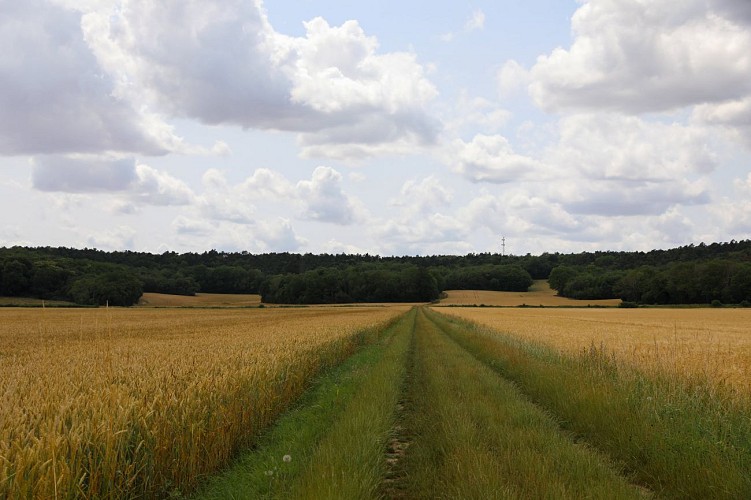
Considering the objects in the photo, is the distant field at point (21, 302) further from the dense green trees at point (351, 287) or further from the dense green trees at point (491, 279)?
the dense green trees at point (491, 279)

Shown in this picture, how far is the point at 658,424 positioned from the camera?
27.0ft

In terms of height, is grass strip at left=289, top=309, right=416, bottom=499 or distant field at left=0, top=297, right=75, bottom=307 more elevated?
grass strip at left=289, top=309, right=416, bottom=499

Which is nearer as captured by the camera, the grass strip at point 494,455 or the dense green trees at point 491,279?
the grass strip at point 494,455

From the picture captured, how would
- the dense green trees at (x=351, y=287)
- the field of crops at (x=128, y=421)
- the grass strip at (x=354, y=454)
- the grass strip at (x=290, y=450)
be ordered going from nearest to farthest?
the field of crops at (x=128, y=421) → the grass strip at (x=354, y=454) → the grass strip at (x=290, y=450) → the dense green trees at (x=351, y=287)

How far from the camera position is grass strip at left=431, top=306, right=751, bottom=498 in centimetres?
659

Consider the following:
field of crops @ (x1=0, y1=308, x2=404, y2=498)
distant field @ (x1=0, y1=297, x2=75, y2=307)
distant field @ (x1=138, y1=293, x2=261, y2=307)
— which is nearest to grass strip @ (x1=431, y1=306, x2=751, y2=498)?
field of crops @ (x1=0, y1=308, x2=404, y2=498)

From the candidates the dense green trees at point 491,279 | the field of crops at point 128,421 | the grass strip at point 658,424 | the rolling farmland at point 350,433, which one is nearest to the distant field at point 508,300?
the dense green trees at point 491,279

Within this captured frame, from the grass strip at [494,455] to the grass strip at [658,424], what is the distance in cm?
59

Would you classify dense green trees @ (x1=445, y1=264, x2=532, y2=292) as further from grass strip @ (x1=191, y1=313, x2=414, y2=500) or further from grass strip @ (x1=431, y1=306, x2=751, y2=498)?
grass strip @ (x1=191, y1=313, x2=414, y2=500)

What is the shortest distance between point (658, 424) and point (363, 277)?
146 metres

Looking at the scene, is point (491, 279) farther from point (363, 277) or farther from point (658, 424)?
point (658, 424)

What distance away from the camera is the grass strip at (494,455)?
6008 mm

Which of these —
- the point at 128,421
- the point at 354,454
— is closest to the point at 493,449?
the point at 354,454

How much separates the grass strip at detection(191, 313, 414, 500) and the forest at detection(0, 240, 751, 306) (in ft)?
327
